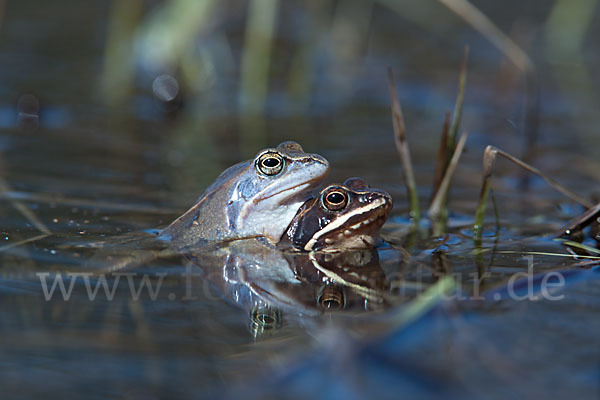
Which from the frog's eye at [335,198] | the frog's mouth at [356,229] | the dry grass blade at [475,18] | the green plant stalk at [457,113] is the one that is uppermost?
the dry grass blade at [475,18]

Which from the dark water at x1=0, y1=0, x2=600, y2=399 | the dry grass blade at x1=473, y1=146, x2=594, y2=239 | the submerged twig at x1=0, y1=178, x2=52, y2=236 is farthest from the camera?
the submerged twig at x1=0, y1=178, x2=52, y2=236

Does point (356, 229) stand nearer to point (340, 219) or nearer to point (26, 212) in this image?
point (340, 219)

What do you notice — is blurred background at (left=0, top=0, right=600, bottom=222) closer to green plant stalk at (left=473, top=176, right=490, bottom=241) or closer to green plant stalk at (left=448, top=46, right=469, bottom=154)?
green plant stalk at (left=448, top=46, right=469, bottom=154)

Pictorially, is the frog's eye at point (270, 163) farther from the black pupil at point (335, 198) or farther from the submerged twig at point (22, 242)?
the submerged twig at point (22, 242)

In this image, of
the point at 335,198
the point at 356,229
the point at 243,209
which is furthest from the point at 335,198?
the point at 243,209

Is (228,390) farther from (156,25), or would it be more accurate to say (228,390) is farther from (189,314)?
(156,25)

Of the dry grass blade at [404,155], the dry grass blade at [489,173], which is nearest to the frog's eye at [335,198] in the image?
the dry grass blade at [404,155]

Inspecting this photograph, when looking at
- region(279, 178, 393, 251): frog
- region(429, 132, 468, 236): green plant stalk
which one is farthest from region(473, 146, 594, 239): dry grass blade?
region(279, 178, 393, 251): frog

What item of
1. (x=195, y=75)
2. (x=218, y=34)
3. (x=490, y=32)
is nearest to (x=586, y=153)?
(x=490, y=32)
